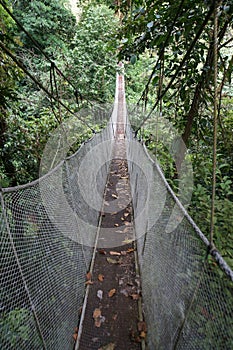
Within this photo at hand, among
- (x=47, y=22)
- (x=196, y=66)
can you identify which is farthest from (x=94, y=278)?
(x=47, y=22)

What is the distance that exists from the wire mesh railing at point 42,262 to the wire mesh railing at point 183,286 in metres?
0.48

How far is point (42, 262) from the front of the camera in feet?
3.67

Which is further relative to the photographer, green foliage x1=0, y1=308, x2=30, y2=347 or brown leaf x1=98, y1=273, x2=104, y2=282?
brown leaf x1=98, y1=273, x2=104, y2=282

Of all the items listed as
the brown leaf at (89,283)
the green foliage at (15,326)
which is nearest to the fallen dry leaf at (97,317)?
the brown leaf at (89,283)

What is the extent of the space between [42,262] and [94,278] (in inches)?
36.4

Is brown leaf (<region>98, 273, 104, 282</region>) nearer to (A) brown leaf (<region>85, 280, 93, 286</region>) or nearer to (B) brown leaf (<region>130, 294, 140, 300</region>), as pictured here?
(A) brown leaf (<region>85, 280, 93, 286</region>)

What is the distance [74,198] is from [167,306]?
94cm

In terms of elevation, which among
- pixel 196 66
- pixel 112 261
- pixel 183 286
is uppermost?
pixel 196 66

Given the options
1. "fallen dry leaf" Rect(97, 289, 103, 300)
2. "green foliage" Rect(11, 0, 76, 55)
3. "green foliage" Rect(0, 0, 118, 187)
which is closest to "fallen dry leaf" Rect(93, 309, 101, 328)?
"fallen dry leaf" Rect(97, 289, 103, 300)

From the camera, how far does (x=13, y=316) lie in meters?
0.88

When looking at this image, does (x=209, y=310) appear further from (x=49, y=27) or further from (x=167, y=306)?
(x=49, y=27)

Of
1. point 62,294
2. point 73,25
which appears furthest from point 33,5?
point 62,294

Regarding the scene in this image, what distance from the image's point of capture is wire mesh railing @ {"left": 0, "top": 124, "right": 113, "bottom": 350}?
88 centimetres

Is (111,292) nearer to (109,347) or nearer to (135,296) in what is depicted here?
(135,296)
